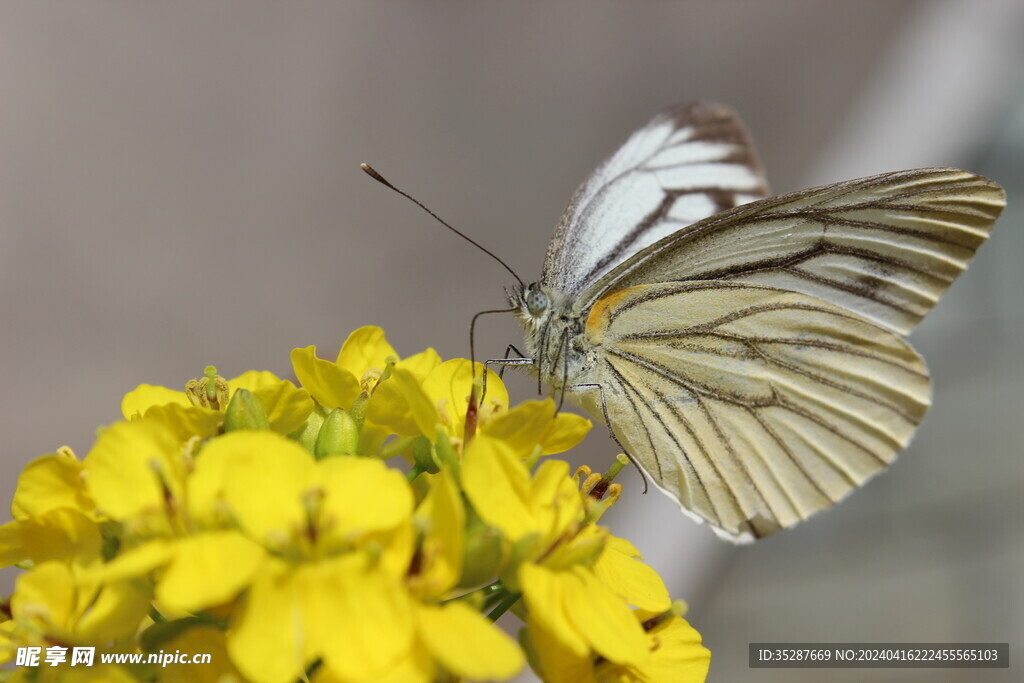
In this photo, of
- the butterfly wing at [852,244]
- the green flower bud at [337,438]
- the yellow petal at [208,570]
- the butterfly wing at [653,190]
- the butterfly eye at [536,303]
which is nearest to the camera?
the yellow petal at [208,570]

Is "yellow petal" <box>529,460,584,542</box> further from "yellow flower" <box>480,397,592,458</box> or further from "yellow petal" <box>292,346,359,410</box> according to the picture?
"yellow petal" <box>292,346,359,410</box>

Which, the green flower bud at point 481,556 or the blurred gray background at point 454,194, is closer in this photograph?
the green flower bud at point 481,556

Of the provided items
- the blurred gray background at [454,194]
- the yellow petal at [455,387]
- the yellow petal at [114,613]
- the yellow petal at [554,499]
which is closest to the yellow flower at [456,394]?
the yellow petal at [455,387]

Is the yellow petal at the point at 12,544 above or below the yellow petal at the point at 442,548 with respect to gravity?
above

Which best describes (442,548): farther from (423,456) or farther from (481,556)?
(423,456)

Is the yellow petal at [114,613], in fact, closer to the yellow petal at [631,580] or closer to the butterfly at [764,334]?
the yellow petal at [631,580]

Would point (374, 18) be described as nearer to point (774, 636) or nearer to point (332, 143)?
point (332, 143)

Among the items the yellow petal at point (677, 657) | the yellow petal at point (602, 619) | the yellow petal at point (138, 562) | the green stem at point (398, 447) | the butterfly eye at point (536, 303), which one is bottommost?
the yellow petal at point (677, 657)

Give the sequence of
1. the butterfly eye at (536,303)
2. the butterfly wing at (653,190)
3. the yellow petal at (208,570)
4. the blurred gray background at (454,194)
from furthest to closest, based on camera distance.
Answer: the blurred gray background at (454,194) → the butterfly wing at (653,190) → the butterfly eye at (536,303) → the yellow petal at (208,570)
